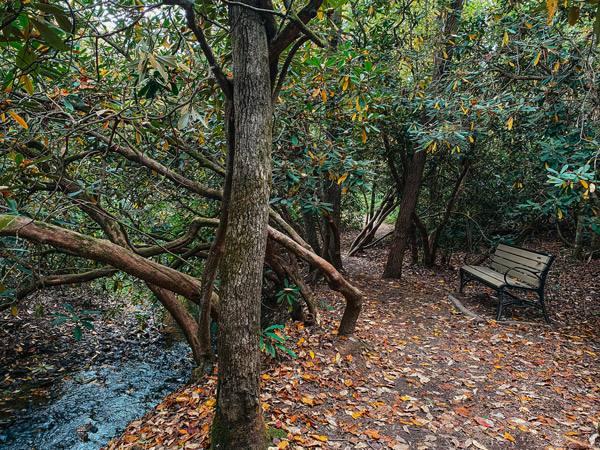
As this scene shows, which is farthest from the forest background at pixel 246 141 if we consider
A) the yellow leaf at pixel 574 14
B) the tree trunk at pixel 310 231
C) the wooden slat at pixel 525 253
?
the wooden slat at pixel 525 253

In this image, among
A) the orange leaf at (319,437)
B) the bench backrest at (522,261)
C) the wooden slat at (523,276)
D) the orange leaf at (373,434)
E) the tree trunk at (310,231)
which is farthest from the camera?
the tree trunk at (310,231)

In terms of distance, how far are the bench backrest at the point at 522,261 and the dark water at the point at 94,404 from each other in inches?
230

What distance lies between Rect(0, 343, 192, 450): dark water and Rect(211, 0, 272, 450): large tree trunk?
9.72 ft

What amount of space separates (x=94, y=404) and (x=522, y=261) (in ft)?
23.1

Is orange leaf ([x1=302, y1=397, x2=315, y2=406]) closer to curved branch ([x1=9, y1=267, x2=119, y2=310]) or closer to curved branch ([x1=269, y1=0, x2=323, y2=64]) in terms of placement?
curved branch ([x1=9, y1=267, x2=119, y2=310])

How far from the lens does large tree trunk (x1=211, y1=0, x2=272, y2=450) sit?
7.51 ft

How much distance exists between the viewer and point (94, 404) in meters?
4.96

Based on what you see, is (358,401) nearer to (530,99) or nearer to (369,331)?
(369,331)

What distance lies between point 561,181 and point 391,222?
38.0 feet

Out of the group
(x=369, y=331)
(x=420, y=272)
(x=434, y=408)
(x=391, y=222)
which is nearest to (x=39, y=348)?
(x=369, y=331)

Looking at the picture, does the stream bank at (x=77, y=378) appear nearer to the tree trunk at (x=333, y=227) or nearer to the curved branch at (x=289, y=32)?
the tree trunk at (x=333, y=227)

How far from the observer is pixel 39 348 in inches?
255

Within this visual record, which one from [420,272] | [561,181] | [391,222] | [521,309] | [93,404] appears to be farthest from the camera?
[391,222]

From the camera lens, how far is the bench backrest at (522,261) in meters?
5.50
